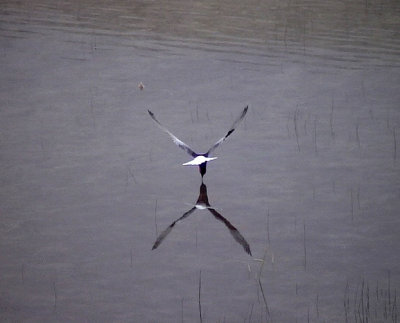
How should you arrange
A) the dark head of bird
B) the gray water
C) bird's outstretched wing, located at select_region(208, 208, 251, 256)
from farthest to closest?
the dark head of bird → bird's outstretched wing, located at select_region(208, 208, 251, 256) → the gray water

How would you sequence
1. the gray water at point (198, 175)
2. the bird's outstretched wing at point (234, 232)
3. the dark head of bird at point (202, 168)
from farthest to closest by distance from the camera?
the dark head of bird at point (202, 168) < the bird's outstretched wing at point (234, 232) < the gray water at point (198, 175)

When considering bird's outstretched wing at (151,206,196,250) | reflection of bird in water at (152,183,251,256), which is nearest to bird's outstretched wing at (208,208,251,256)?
reflection of bird in water at (152,183,251,256)

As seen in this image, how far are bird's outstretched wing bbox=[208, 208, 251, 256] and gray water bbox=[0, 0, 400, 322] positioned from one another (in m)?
0.04

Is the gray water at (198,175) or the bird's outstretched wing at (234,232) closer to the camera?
the gray water at (198,175)

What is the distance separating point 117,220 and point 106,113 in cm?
233

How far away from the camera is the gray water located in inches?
191

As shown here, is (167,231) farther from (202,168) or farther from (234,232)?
(202,168)

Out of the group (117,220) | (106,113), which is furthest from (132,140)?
(117,220)

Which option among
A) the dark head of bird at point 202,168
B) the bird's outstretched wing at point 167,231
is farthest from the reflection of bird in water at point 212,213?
the dark head of bird at point 202,168

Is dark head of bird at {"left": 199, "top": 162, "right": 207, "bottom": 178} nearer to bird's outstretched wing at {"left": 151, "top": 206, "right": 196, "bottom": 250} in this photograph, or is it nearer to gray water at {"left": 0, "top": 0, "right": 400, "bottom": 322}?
gray water at {"left": 0, "top": 0, "right": 400, "bottom": 322}

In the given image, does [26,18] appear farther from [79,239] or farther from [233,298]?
[233,298]

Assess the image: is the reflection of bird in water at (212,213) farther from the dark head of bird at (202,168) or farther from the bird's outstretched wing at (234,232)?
the dark head of bird at (202,168)

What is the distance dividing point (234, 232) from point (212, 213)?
326 millimetres

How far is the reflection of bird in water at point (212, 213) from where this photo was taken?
5414 millimetres
